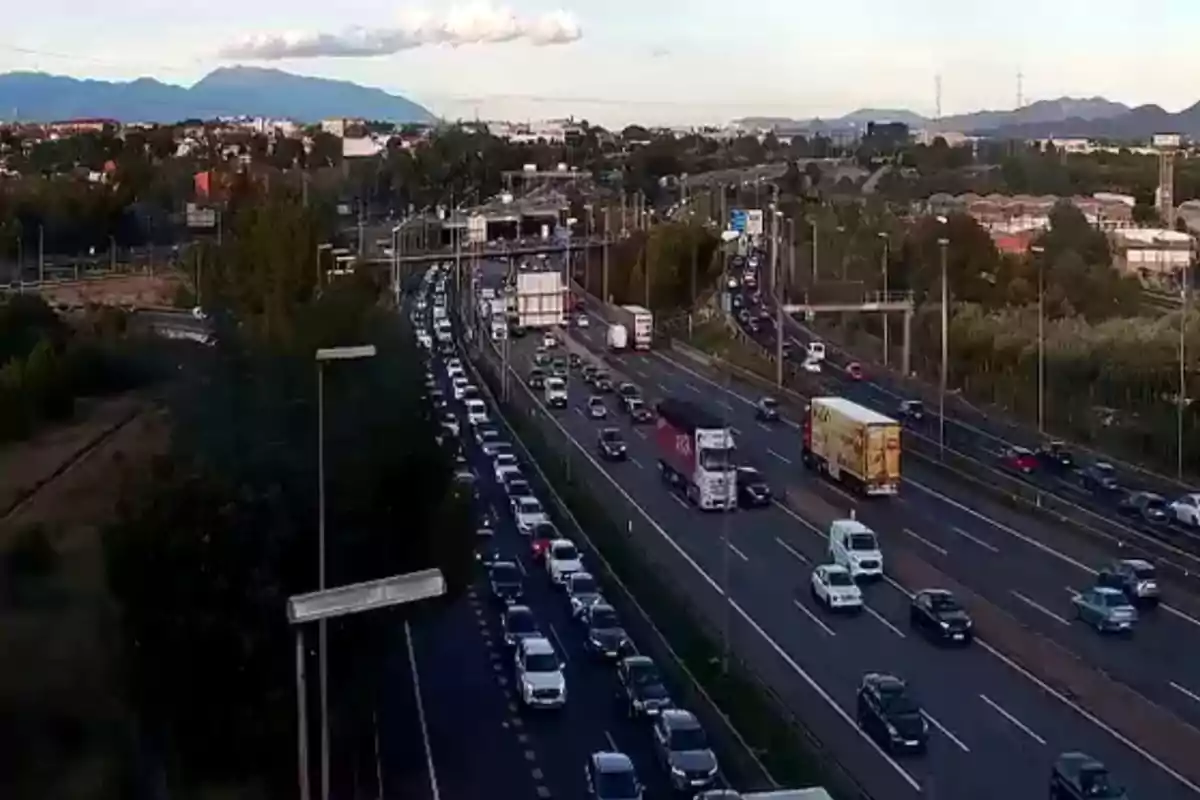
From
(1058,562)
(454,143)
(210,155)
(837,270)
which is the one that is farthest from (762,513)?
(454,143)

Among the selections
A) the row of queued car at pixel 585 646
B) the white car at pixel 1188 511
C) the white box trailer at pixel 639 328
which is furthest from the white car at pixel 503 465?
the white box trailer at pixel 639 328

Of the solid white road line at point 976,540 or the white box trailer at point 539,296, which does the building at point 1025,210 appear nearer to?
the white box trailer at point 539,296

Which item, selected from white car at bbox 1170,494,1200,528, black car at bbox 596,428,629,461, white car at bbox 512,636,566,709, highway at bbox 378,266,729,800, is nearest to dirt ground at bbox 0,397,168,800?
highway at bbox 378,266,729,800

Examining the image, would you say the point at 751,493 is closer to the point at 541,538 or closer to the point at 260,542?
the point at 541,538

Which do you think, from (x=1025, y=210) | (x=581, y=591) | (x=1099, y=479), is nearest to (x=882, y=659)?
(x=581, y=591)

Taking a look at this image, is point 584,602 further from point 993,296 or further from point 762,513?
point 993,296

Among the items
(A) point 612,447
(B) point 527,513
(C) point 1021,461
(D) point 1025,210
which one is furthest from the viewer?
(D) point 1025,210

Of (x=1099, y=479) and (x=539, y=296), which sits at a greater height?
(x=539, y=296)
